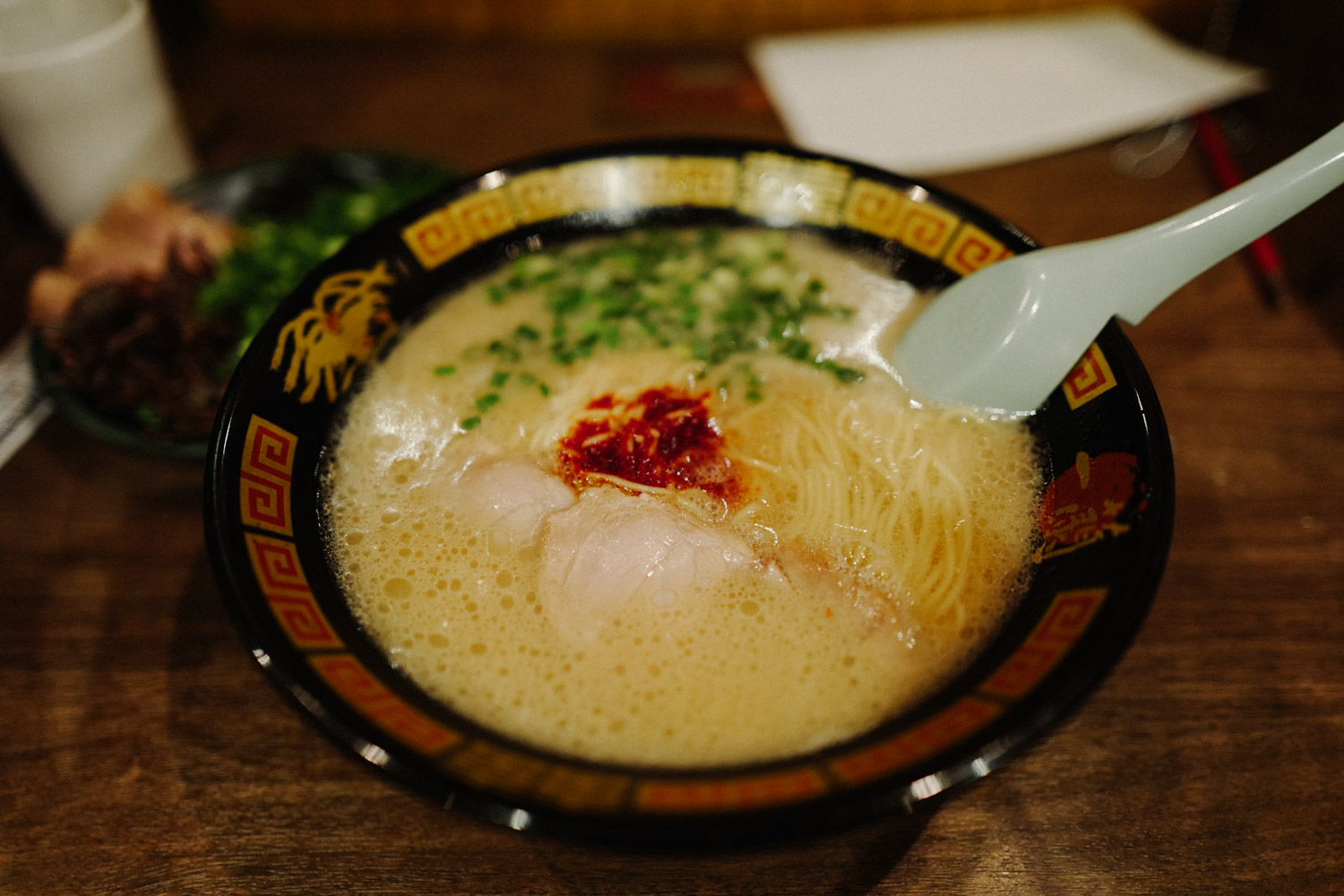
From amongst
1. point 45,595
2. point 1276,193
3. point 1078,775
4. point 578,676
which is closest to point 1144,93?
point 1276,193

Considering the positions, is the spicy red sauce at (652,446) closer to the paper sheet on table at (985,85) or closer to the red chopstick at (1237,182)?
the paper sheet on table at (985,85)

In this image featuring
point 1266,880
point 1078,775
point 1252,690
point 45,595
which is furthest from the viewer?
point 45,595

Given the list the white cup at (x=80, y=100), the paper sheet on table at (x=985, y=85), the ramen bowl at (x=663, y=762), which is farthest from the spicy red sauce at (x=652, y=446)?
the white cup at (x=80, y=100)

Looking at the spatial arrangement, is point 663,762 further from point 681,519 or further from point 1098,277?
point 1098,277

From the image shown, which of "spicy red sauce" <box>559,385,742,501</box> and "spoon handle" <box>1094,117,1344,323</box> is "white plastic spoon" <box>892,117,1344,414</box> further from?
"spicy red sauce" <box>559,385,742,501</box>

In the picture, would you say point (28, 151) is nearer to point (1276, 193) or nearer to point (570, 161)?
point (570, 161)

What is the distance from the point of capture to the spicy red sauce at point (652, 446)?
1504 mm

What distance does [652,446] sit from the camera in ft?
5.05

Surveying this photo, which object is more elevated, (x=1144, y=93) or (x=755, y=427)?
(x=1144, y=93)

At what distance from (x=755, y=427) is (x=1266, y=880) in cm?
110

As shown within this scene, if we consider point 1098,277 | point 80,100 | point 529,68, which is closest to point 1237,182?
point 1098,277

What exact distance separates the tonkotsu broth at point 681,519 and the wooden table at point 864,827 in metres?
0.21

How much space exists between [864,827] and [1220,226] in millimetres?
1266

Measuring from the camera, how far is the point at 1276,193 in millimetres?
1386
